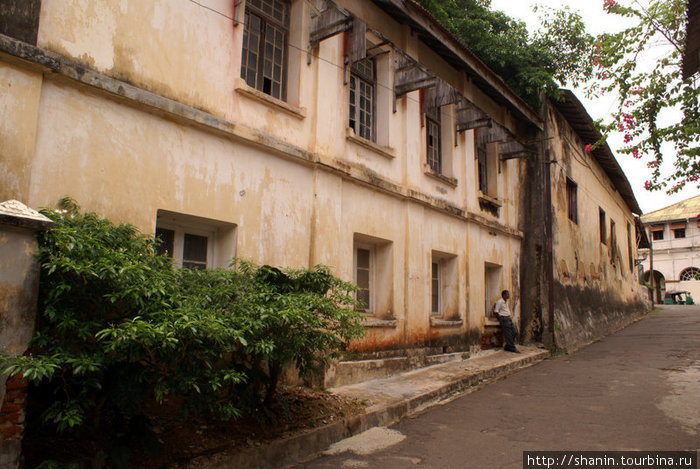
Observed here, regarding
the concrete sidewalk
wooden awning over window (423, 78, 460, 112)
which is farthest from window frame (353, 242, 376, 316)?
wooden awning over window (423, 78, 460, 112)

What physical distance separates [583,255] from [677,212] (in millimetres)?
30883

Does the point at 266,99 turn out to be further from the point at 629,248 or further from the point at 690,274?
the point at 690,274

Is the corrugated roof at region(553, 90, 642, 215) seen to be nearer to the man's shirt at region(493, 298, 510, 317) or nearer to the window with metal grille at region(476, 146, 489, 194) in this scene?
the window with metal grille at region(476, 146, 489, 194)

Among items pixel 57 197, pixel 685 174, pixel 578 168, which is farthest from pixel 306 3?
pixel 578 168

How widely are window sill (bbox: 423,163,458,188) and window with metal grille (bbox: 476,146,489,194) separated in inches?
87.4

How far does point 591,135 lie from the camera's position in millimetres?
17812

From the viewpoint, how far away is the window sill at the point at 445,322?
979cm

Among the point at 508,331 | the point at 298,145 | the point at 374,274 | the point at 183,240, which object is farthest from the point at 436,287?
the point at 183,240

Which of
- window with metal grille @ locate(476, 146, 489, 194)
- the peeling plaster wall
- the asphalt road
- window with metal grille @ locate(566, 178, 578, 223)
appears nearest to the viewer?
the asphalt road

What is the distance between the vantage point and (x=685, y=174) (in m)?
8.26

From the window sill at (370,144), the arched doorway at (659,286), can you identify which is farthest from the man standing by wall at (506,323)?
the arched doorway at (659,286)

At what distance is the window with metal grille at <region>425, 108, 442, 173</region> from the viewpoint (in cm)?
1106

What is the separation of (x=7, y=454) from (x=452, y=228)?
877 centimetres

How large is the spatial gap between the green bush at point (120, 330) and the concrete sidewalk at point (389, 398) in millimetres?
534
